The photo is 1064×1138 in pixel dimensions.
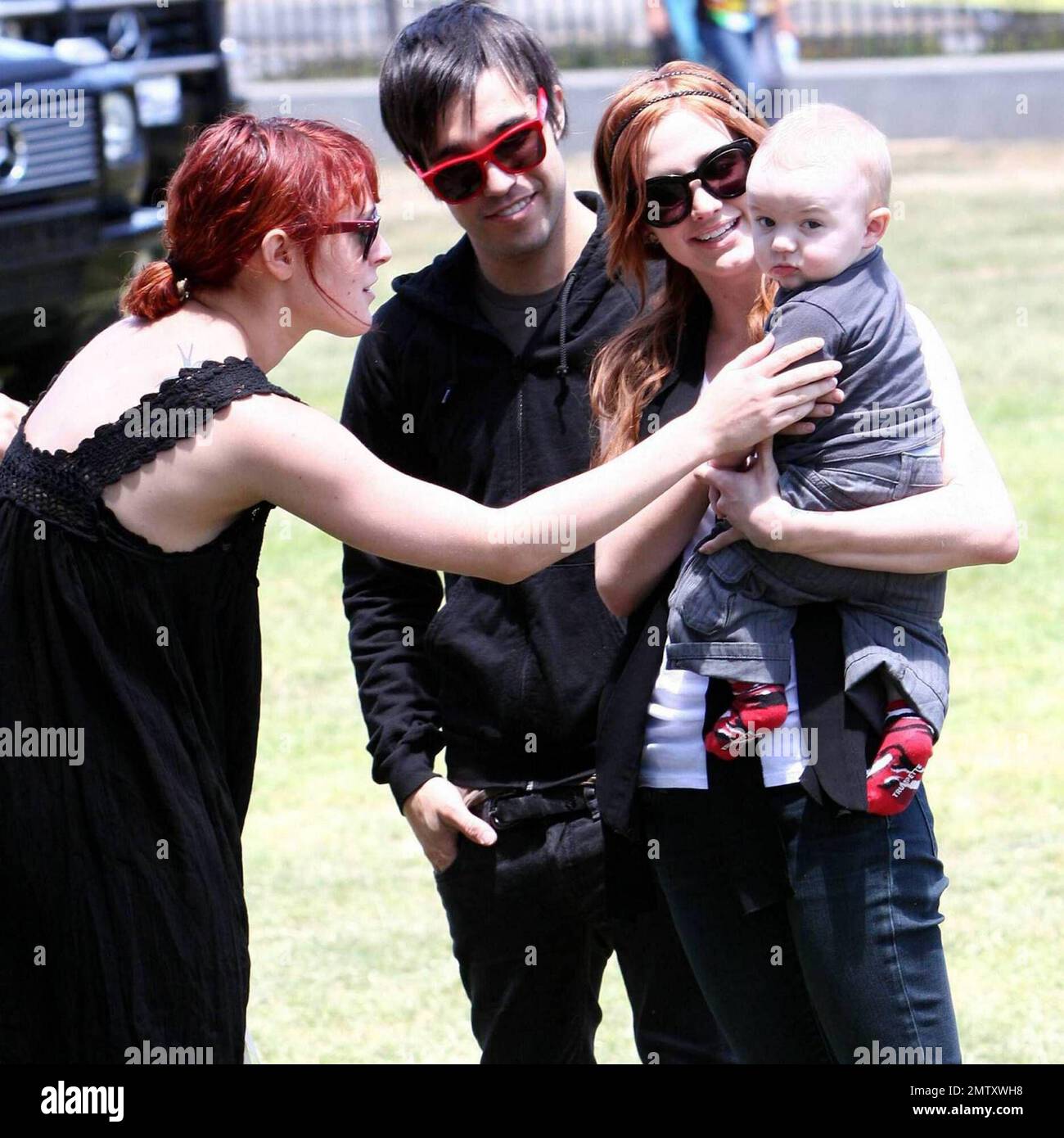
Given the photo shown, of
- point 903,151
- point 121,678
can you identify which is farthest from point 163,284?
point 903,151

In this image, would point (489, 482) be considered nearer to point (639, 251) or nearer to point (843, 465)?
point (639, 251)

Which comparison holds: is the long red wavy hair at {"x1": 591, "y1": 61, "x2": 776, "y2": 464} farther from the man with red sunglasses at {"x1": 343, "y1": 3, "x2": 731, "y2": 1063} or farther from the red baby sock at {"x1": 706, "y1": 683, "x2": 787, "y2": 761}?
the red baby sock at {"x1": 706, "y1": 683, "x2": 787, "y2": 761}

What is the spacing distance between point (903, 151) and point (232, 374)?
15.2 metres

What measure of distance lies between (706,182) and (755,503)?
504 mm

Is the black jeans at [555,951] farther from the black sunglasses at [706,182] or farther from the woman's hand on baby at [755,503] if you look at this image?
the black sunglasses at [706,182]

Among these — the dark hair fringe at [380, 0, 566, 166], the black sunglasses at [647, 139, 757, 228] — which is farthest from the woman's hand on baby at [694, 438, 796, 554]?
the dark hair fringe at [380, 0, 566, 166]

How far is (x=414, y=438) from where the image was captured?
2.97 meters

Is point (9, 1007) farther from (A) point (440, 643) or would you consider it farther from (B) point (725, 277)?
(B) point (725, 277)

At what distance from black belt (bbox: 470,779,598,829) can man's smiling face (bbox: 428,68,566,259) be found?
889 mm

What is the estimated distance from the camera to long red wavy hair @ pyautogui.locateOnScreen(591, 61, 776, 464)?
8.24ft

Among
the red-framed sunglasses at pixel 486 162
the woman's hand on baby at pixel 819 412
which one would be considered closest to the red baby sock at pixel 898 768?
the woman's hand on baby at pixel 819 412

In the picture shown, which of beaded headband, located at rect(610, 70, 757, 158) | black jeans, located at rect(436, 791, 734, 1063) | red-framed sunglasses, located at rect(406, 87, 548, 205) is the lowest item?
black jeans, located at rect(436, 791, 734, 1063)

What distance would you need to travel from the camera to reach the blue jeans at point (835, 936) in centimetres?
230

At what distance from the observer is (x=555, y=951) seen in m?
2.95
